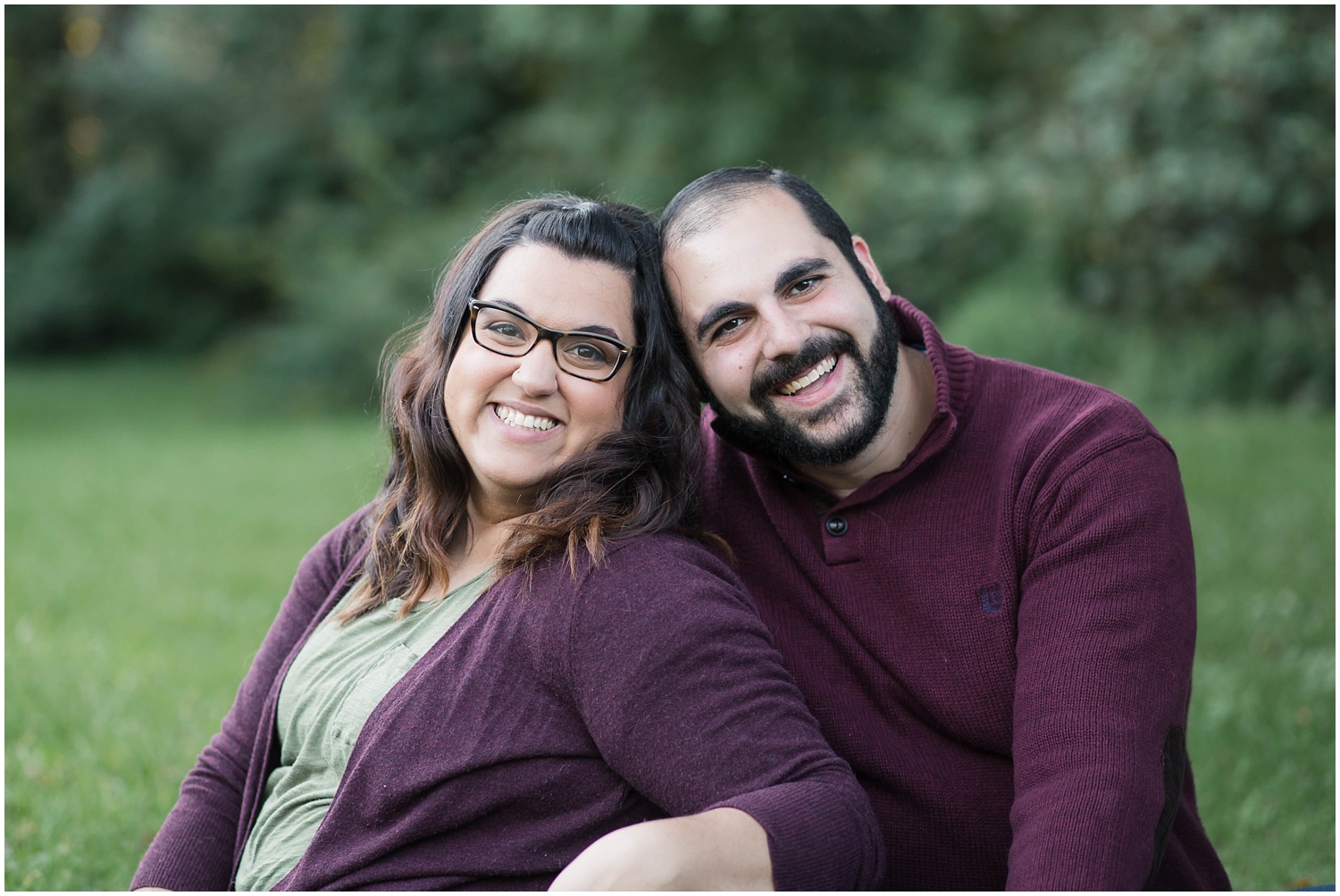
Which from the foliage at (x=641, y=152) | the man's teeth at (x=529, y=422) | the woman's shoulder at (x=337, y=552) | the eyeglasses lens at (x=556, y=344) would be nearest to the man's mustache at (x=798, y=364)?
the eyeglasses lens at (x=556, y=344)

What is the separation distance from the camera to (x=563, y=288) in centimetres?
233

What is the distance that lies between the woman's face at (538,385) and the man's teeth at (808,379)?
349mm

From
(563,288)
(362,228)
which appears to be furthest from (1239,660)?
(362,228)

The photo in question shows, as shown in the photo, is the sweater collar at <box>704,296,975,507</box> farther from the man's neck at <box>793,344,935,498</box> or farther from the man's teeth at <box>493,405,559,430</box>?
the man's teeth at <box>493,405,559,430</box>

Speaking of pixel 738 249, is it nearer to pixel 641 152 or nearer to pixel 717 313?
pixel 717 313

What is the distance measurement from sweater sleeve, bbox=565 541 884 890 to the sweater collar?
0.58 metres

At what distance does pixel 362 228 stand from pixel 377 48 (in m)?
2.83

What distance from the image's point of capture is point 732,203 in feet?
8.34

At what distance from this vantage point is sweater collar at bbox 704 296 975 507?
96.1 inches

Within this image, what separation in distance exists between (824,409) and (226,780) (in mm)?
1401

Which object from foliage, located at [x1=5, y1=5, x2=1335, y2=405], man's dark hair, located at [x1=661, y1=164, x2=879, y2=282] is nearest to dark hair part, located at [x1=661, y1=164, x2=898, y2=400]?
man's dark hair, located at [x1=661, y1=164, x2=879, y2=282]

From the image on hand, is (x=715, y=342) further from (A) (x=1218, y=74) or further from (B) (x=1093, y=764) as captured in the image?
(A) (x=1218, y=74)

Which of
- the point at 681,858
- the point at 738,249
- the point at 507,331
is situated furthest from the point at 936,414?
the point at 681,858

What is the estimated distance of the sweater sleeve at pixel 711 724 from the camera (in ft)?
6.12
